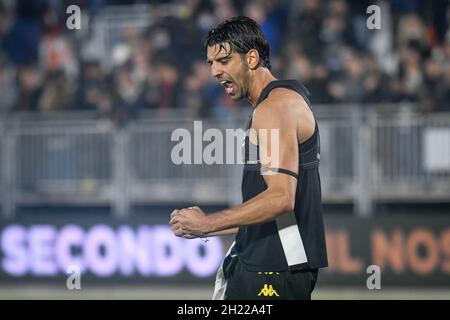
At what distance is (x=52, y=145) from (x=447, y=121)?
564 cm

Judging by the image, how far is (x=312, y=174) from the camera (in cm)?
559

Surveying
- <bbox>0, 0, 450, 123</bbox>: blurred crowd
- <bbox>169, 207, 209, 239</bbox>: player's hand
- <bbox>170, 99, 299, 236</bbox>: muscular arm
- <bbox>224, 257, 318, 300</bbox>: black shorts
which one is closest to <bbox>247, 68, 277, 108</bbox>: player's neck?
<bbox>170, 99, 299, 236</bbox>: muscular arm

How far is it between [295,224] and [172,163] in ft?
30.4

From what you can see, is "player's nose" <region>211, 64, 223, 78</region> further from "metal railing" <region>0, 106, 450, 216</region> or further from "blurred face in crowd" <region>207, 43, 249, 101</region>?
"metal railing" <region>0, 106, 450, 216</region>

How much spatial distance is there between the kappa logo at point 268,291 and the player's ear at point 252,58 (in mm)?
1200

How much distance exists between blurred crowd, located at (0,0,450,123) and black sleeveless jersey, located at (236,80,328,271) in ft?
28.8

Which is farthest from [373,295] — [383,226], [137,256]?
[137,256]

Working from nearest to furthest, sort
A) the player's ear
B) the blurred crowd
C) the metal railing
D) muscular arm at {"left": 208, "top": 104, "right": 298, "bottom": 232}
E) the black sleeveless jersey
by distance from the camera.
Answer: muscular arm at {"left": 208, "top": 104, "right": 298, "bottom": 232} → the black sleeveless jersey → the player's ear → the metal railing → the blurred crowd

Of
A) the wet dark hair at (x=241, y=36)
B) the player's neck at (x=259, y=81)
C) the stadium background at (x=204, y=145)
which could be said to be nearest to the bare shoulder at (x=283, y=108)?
the player's neck at (x=259, y=81)

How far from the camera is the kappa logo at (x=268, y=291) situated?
564cm

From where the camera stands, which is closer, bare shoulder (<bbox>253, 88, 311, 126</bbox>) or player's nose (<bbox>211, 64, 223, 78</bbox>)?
bare shoulder (<bbox>253, 88, 311, 126</bbox>)

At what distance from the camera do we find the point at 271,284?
222 inches

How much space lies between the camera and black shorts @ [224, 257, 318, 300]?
5598 millimetres

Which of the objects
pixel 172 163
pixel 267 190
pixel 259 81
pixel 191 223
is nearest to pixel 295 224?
pixel 267 190
